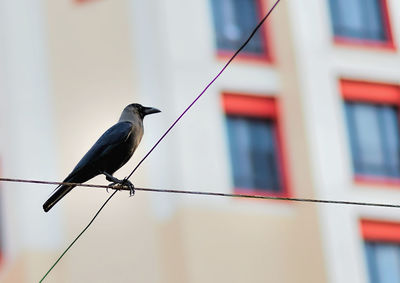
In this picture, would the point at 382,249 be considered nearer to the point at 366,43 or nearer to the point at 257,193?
the point at 257,193

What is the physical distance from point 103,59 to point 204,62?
58.7 inches

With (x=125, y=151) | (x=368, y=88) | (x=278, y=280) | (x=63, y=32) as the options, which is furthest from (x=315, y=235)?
(x=125, y=151)

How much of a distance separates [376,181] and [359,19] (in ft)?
8.82

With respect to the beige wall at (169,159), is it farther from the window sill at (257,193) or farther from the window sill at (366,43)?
the window sill at (366,43)

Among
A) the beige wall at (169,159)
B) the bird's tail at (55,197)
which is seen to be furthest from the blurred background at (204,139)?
the bird's tail at (55,197)

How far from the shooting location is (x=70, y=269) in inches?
981

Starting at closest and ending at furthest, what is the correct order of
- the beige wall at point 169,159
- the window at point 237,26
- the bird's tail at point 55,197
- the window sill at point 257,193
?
the bird's tail at point 55,197 < the beige wall at point 169,159 < the window sill at point 257,193 < the window at point 237,26

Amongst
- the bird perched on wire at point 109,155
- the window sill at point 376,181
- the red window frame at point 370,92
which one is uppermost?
the red window frame at point 370,92

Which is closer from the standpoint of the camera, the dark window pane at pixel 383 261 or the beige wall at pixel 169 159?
the beige wall at pixel 169 159

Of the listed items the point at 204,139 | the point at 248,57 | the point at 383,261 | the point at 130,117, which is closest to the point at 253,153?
the point at 204,139

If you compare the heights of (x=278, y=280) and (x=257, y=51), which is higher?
(x=257, y=51)

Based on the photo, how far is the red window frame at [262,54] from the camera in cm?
2564

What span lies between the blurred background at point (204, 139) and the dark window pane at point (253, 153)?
0.8 inches

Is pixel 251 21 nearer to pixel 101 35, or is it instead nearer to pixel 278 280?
pixel 101 35
